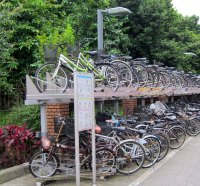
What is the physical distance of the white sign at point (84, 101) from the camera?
224 inches

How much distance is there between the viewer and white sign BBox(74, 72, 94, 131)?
18.6 ft

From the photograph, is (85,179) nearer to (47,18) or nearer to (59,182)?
(59,182)

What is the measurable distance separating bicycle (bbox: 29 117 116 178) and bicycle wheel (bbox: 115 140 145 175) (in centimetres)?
36

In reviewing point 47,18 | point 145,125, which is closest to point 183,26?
point 47,18

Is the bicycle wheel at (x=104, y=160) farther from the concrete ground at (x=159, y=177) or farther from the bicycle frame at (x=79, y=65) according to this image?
the bicycle frame at (x=79, y=65)

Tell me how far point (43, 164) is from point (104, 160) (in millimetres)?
1221

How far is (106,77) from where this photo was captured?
8008 millimetres

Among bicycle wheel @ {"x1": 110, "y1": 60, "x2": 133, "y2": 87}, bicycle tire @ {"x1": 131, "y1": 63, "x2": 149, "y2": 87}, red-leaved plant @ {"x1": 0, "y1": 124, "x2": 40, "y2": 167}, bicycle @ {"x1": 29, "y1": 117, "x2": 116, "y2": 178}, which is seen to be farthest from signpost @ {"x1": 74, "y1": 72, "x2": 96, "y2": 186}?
bicycle tire @ {"x1": 131, "y1": 63, "x2": 149, "y2": 87}

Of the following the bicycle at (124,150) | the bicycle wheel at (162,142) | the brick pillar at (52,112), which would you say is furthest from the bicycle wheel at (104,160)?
the bicycle wheel at (162,142)

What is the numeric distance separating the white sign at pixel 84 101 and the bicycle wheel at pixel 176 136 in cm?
451

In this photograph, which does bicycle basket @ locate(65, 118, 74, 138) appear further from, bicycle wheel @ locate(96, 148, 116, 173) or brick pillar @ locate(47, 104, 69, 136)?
brick pillar @ locate(47, 104, 69, 136)

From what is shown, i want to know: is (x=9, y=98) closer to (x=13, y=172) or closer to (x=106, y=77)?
(x=106, y=77)

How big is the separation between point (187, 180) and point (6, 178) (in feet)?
11.7

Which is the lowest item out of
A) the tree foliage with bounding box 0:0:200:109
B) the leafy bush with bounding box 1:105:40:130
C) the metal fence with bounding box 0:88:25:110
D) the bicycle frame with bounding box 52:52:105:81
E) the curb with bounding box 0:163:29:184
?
the curb with bounding box 0:163:29:184
